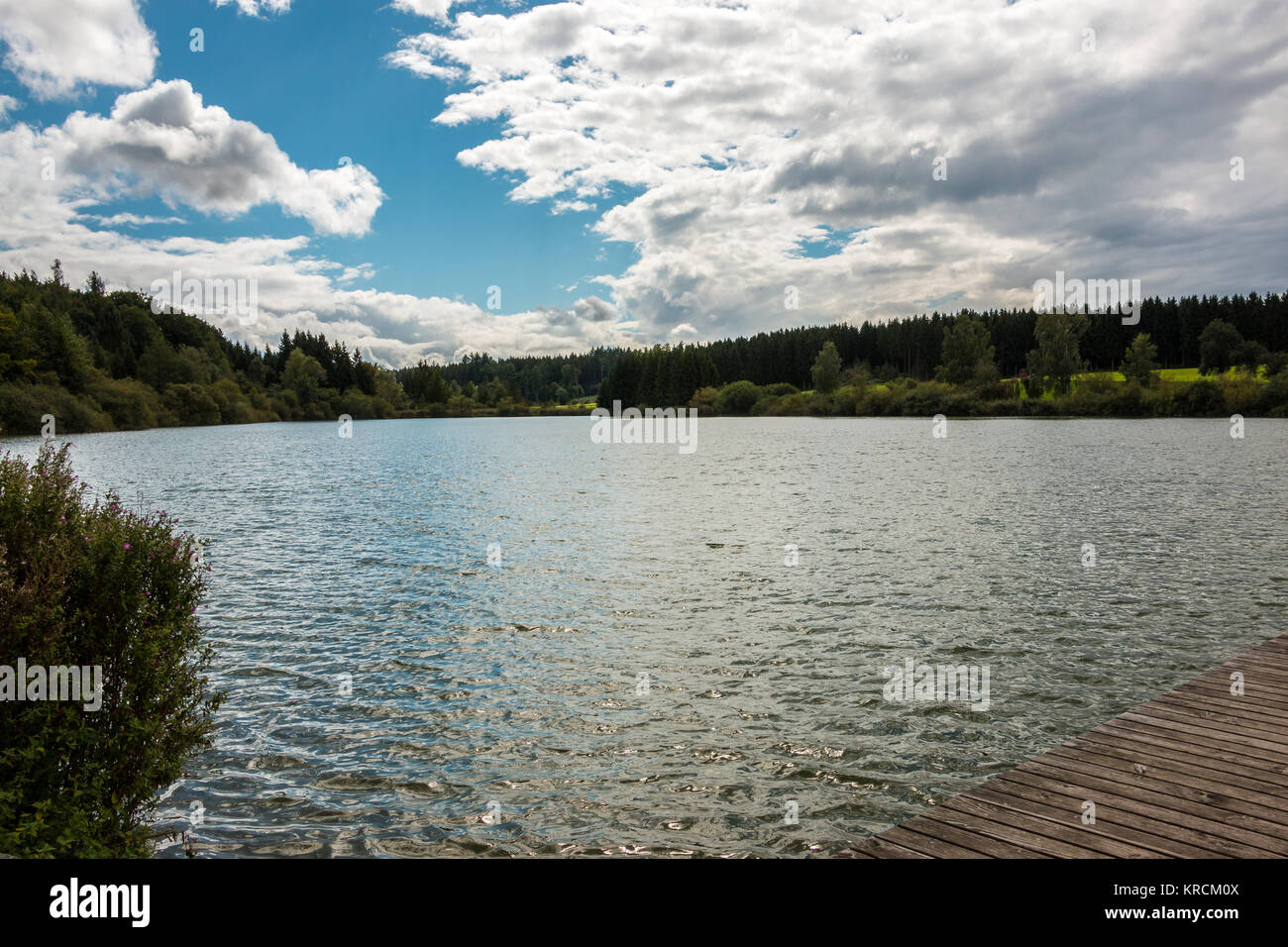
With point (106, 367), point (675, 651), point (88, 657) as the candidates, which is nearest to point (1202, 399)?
point (675, 651)

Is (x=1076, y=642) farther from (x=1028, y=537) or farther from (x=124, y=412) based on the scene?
(x=124, y=412)

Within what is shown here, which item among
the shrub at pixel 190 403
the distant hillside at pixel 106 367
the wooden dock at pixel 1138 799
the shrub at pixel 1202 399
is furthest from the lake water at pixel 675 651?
the shrub at pixel 190 403

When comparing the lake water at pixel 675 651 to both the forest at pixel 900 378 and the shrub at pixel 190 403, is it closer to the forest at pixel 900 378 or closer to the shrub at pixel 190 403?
the forest at pixel 900 378

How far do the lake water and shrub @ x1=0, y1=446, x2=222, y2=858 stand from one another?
4.36ft

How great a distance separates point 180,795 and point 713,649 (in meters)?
9.36

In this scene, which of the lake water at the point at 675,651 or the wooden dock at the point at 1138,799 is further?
the lake water at the point at 675,651

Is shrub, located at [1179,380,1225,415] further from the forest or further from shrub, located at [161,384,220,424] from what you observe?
shrub, located at [161,384,220,424]

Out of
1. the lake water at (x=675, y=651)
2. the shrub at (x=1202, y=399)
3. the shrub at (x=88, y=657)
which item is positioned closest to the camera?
the shrub at (x=88, y=657)

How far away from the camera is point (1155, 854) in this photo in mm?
6324

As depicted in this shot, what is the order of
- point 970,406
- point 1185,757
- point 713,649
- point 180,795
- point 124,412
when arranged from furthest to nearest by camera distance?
1. point 970,406
2. point 124,412
3. point 713,649
4. point 180,795
5. point 1185,757

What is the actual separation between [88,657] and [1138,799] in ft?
34.8

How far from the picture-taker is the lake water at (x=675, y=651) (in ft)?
30.0

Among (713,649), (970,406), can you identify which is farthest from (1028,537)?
(970,406)

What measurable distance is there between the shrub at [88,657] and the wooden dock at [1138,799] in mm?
7026
